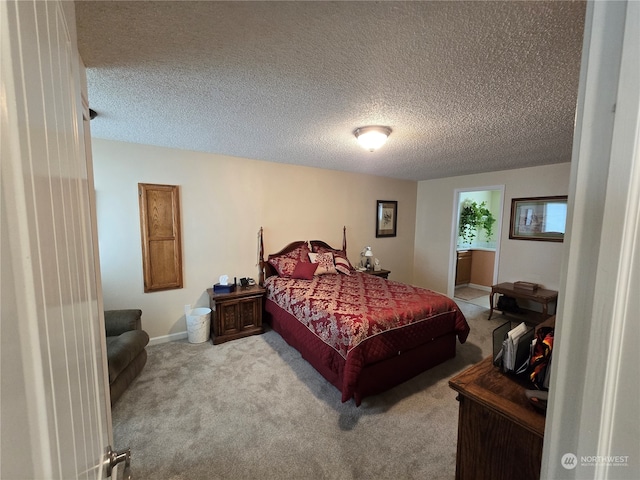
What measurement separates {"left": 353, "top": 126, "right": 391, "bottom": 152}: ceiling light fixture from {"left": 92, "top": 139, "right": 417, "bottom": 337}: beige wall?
1741mm

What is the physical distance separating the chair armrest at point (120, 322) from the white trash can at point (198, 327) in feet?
1.89

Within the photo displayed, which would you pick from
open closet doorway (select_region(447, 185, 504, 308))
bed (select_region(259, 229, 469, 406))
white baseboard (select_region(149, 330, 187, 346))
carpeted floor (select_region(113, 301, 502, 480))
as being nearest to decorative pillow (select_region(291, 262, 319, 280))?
bed (select_region(259, 229, 469, 406))

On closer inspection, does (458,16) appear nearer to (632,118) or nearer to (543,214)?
(632,118)

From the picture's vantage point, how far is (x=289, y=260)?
3.72 m

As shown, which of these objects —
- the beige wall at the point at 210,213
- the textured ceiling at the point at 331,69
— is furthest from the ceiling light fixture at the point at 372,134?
the beige wall at the point at 210,213

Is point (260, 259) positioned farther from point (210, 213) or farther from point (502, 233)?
point (502, 233)

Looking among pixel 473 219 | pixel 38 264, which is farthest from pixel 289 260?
pixel 473 219

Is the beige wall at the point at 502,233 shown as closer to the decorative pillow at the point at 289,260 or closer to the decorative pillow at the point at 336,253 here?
the decorative pillow at the point at 336,253

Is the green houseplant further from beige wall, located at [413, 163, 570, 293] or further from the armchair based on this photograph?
the armchair

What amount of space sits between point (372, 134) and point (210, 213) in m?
2.23

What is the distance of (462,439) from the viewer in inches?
48.4

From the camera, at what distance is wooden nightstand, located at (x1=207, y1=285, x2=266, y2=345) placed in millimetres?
3090

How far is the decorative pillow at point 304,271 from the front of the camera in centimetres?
351

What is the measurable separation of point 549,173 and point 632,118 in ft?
14.5
